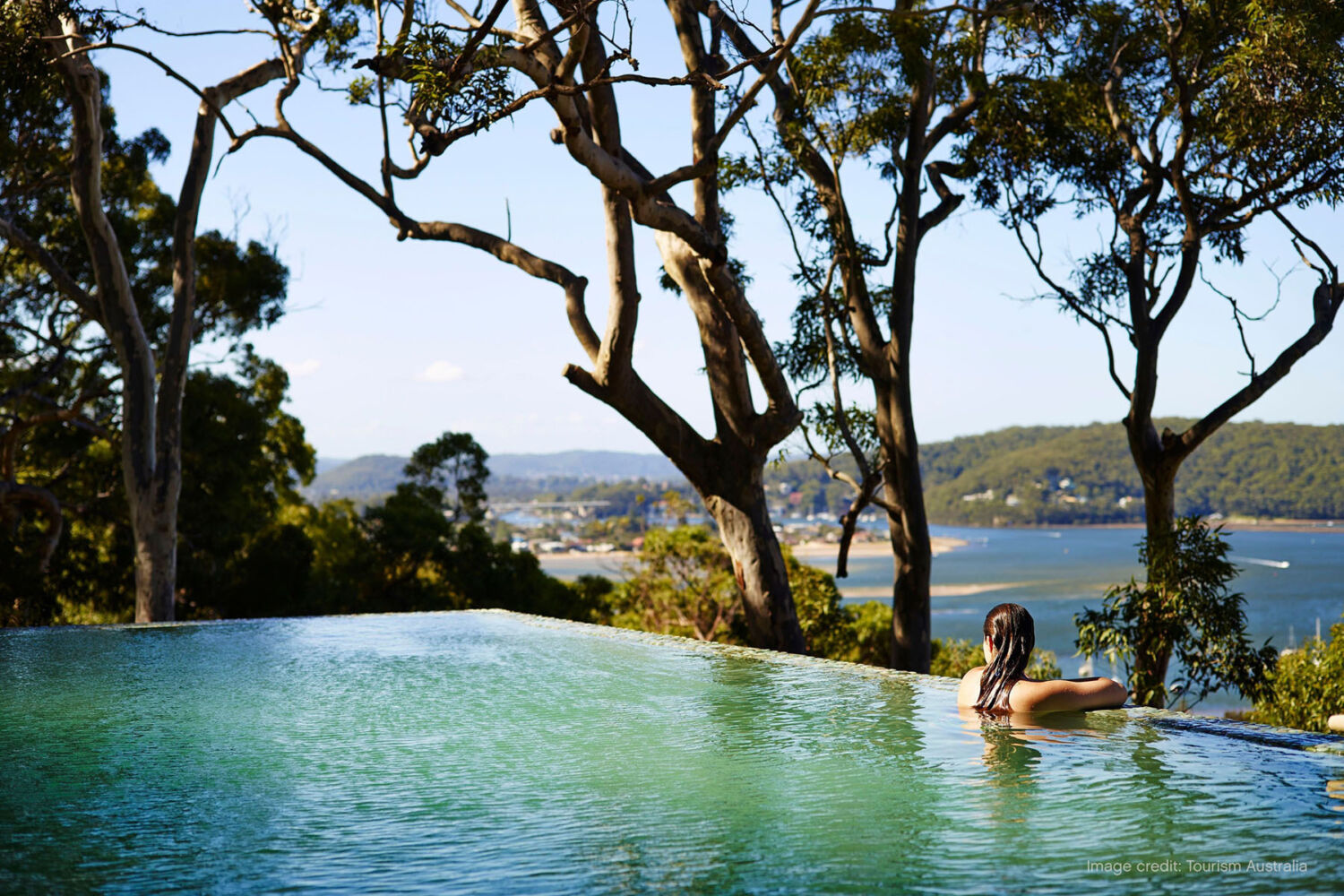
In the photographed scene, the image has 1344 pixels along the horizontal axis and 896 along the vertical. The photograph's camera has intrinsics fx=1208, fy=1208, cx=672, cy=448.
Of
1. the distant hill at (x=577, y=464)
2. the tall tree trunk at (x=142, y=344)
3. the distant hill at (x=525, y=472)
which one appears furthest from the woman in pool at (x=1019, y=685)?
the distant hill at (x=577, y=464)

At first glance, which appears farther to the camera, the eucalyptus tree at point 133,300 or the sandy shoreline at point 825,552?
the sandy shoreline at point 825,552

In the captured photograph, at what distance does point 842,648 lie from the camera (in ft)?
39.7

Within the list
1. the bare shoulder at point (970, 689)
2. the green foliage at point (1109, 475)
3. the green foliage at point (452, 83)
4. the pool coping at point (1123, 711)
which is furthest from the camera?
the green foliage at point (1109, 475)

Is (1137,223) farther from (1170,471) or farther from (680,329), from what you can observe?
(680,329)

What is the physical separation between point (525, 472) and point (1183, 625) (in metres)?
97.6

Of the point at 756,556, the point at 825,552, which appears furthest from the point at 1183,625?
the point at 825,552

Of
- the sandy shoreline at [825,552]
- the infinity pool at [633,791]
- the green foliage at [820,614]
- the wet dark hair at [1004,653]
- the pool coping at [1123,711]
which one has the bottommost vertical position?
the sandy shoreline at [825,552]

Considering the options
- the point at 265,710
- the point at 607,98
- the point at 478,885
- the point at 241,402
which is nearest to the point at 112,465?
the point at 241,402

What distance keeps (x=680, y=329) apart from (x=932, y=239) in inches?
123

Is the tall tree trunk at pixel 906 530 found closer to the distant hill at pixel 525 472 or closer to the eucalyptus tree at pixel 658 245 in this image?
the eucalyptus tree at pixel 658 245

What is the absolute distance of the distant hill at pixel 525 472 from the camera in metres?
68.8

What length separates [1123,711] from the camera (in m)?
3.51

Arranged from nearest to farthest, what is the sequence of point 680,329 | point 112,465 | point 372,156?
1. point 372,156
2. point 680,329
3. point 112,465

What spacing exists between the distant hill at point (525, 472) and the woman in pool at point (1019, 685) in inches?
1631
